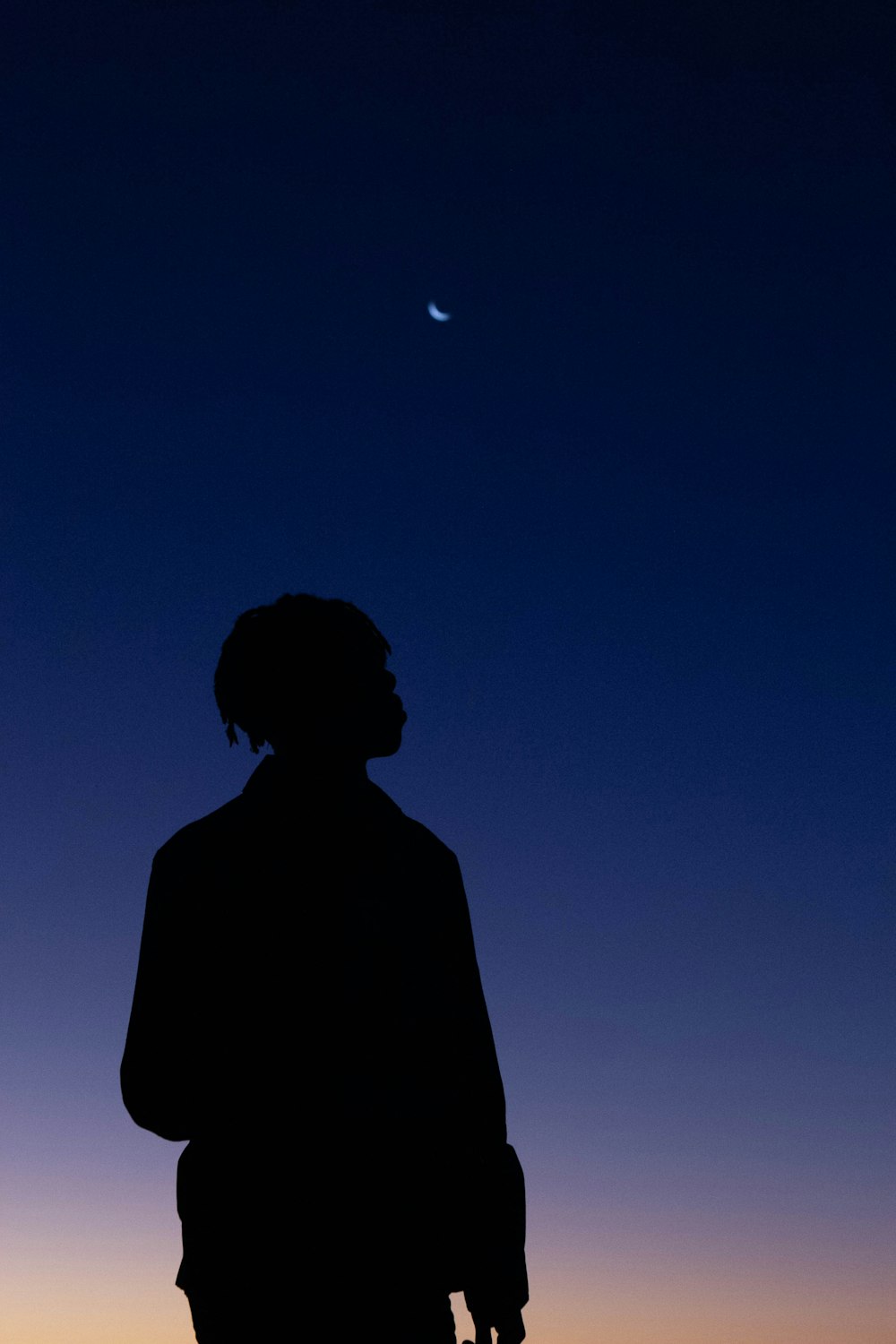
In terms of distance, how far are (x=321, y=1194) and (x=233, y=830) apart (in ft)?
3.49

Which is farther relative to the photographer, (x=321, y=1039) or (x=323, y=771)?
(x=323, y=771)

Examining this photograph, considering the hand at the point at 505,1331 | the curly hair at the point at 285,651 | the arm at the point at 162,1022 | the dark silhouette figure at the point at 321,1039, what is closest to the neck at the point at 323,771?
the dark silhouette figure at the point at 321,1039

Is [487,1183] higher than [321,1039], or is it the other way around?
[321,1039]

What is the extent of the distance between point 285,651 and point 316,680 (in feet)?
0.41

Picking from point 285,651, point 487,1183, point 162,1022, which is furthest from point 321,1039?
point 285,651

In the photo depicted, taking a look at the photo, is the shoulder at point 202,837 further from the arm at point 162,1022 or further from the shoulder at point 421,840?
the shoulder at point 421,840

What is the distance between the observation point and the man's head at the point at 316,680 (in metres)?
3.97

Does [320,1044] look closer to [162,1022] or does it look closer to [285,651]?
[162,1022]

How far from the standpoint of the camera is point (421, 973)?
391 centimetres

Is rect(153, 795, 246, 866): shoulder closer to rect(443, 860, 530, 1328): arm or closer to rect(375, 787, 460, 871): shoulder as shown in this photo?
rect(375, 787, 460, 871): shoulder

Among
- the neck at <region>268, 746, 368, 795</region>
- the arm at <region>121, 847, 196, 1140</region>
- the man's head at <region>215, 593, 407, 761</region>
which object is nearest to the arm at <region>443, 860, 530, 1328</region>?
the neck at <region>268, 746, 368, 795</region>

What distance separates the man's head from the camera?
397 cm

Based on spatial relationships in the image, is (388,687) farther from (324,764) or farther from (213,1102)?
(213,1102)

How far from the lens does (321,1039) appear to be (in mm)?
3721
